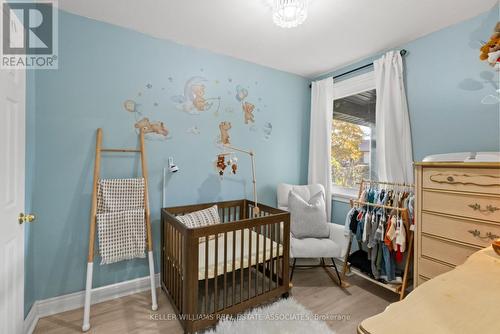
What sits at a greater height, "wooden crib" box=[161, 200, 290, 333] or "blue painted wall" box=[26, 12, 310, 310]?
"blue painted wall" box=[26, 12, 310, 310]

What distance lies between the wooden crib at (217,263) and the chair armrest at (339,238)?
0.69 m

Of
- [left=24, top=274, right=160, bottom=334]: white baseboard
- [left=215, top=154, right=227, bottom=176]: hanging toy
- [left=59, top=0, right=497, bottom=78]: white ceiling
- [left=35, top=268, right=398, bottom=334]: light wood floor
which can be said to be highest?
[left=59, top=0, right=497, bottom=78]: white ceiling

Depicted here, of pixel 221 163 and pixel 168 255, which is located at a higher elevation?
pixel 221 163

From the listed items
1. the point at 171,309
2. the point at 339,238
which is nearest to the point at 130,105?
the point at 171,309

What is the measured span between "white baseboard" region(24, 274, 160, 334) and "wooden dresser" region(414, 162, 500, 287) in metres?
2.35

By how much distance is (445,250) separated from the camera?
1637 mm

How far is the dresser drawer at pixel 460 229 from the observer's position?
1.45m

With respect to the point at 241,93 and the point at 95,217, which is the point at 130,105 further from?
the point at 241,93

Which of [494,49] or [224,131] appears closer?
[494,49]

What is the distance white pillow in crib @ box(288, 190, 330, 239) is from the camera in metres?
2.54

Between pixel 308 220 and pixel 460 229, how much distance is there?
125 cm

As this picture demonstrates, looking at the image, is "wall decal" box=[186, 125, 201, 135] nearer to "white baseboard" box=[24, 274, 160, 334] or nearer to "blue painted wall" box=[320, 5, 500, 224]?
"white baseboard" box=[24, 274, 160, 334]

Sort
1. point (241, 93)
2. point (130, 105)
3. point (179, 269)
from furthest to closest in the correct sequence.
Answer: point (241, 93) → point (130, 105) → point (179, 269)

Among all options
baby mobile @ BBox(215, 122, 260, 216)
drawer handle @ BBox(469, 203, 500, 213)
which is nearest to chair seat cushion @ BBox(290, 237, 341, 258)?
baby mobile @ BBox(215, 122, 260, 216)
